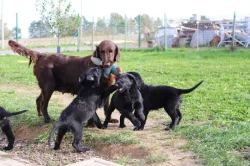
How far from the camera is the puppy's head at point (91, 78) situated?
6.05 metres

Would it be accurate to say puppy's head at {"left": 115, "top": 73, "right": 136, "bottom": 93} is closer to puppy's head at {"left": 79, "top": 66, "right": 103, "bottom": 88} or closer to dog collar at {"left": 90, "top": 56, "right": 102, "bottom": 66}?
puppy's head at {"left": 79, "top": 66, "right": 103, "bottom": 88}

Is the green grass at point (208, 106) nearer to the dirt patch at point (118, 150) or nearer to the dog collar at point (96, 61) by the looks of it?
the dirt patch at point (118, 150)

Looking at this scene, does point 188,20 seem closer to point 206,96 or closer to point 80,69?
point 206,96

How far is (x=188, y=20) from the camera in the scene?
30.5 metres

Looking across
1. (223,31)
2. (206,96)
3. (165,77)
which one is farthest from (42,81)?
(223,31)

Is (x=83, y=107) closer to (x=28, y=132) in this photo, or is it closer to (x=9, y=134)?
(x=9, y=134)

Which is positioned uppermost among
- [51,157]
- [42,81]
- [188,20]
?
[188,20]

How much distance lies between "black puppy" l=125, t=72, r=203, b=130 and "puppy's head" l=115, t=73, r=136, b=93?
11cm

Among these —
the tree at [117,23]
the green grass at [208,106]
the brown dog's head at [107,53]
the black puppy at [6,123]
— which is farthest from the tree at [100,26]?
the black puppy at [6,123]

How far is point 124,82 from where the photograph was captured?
6.19 meters

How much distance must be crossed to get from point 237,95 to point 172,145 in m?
3.48

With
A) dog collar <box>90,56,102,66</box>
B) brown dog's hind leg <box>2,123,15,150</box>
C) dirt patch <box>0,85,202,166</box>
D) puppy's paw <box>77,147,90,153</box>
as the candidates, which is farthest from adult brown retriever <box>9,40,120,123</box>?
puppy's paw <box>77,147,90,153</box>

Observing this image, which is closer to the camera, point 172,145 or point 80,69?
point 172,145

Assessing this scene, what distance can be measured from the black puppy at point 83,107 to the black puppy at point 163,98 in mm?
651
